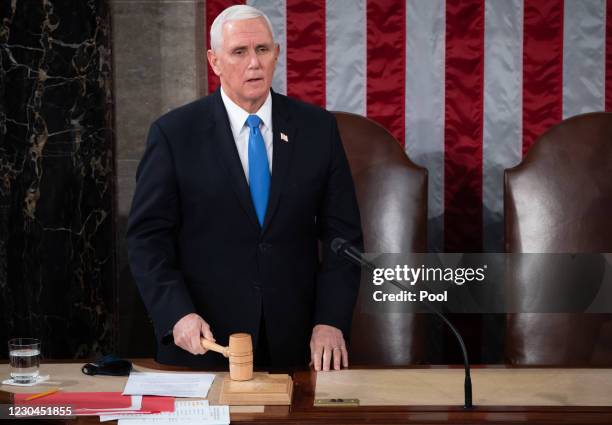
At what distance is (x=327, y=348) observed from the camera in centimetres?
232

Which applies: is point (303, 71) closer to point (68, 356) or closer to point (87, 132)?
point (87, 132)

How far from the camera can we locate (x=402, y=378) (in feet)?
7.29

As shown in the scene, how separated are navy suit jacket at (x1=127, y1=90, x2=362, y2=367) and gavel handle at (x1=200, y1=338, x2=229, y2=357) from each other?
27 centimetres

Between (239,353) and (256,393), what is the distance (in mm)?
113

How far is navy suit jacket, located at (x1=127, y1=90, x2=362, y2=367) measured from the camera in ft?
7.89

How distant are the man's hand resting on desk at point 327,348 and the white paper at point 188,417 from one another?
1.34ft

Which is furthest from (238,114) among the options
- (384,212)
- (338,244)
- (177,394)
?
(384,212)

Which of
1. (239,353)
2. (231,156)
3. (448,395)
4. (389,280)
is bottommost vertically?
(448,395)

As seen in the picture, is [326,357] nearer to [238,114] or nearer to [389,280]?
[389,280]

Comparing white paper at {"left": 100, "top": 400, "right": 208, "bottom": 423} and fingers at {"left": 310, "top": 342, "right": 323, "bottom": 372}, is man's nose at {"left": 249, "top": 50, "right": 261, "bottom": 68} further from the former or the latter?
white paper at {"left": 100, "top": 400, "right": 208, "bottom": 423}

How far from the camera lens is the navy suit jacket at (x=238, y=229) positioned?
2.41 metres

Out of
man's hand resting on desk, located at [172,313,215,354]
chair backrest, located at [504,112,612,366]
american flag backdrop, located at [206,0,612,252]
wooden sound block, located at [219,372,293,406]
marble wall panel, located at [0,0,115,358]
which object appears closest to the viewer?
wooden sound block, located at [219,372,293,406]

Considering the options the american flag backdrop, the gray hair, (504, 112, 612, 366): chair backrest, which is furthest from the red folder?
the american flag backdrop

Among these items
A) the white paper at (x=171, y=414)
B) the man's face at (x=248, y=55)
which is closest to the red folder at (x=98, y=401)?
the white paper at (x=171, y=414)
